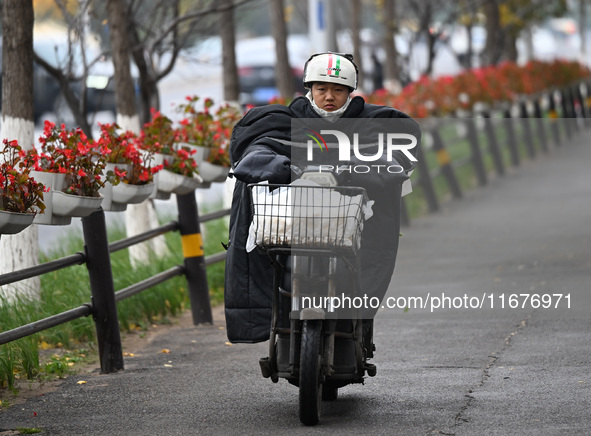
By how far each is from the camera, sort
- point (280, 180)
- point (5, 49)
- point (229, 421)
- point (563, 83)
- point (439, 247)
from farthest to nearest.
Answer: point (563, 83)
point (439, 247)
point (5, 49)
point (229, 421)
point (280, 180)

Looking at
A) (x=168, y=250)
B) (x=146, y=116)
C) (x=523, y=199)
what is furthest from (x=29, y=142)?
(x=523, y=199)

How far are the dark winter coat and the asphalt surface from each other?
508mm

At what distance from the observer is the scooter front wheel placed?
5.58 metres

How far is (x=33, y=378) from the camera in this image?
24.0ft

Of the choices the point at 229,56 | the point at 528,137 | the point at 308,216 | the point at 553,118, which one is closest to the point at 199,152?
the point at 308,216

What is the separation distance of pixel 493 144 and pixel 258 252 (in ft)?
44.9

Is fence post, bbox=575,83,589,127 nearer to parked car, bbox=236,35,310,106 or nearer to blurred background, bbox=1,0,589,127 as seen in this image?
blurred background, bbox=1,0,589,127

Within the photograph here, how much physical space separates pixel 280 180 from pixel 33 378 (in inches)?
97.6

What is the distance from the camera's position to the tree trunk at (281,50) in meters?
15.6

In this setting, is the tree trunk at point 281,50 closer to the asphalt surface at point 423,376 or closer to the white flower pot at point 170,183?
the asphalt surface at point 423,376

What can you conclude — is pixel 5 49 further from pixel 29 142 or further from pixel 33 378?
pixel 33 378

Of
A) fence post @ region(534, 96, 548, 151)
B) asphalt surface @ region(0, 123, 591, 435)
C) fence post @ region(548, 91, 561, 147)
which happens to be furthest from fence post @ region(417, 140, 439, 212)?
fence post @ region(548, 91, 561, 147)

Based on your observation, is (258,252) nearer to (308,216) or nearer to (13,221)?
(308,216)

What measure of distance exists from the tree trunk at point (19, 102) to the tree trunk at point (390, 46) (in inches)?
492
